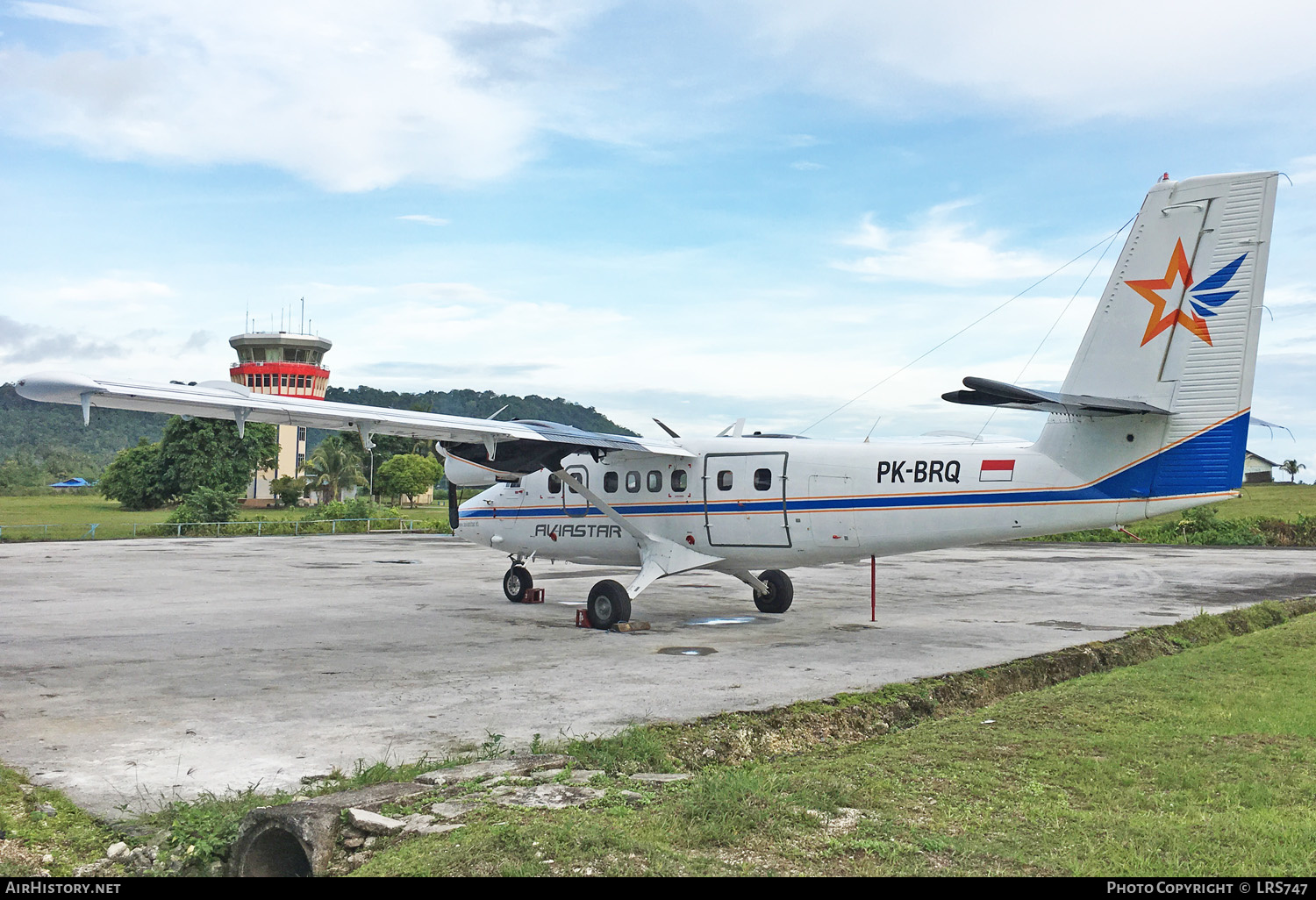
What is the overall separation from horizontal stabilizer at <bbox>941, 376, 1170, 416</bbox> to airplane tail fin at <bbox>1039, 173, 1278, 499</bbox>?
0.15 feet

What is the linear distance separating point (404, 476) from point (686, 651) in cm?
6779

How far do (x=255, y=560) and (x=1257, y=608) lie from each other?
88.3 feet

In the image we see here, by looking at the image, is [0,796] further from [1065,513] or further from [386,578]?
A: [386,578]

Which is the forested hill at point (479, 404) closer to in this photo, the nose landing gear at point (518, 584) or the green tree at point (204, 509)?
the green tree at point (204, 509)

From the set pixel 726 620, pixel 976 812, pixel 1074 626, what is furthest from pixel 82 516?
pixel 976 812

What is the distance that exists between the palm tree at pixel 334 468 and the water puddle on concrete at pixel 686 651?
63972 millimetres

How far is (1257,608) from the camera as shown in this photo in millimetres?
16484

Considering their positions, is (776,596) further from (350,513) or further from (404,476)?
(404,476)

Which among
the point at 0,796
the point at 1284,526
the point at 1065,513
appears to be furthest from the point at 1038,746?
the point at 1284,526

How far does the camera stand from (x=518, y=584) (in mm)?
19625

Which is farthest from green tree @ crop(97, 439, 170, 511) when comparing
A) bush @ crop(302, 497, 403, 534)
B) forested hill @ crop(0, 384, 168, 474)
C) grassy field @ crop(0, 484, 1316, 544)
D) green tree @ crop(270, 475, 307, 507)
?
forested hill @ crop(0, 384, 168, 474)

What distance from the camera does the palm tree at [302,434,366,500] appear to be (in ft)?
239

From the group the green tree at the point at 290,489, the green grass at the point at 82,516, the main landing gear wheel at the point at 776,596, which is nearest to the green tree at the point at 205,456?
the green grass at the point at 82,516

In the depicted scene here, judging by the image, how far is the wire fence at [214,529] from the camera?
138 ft
